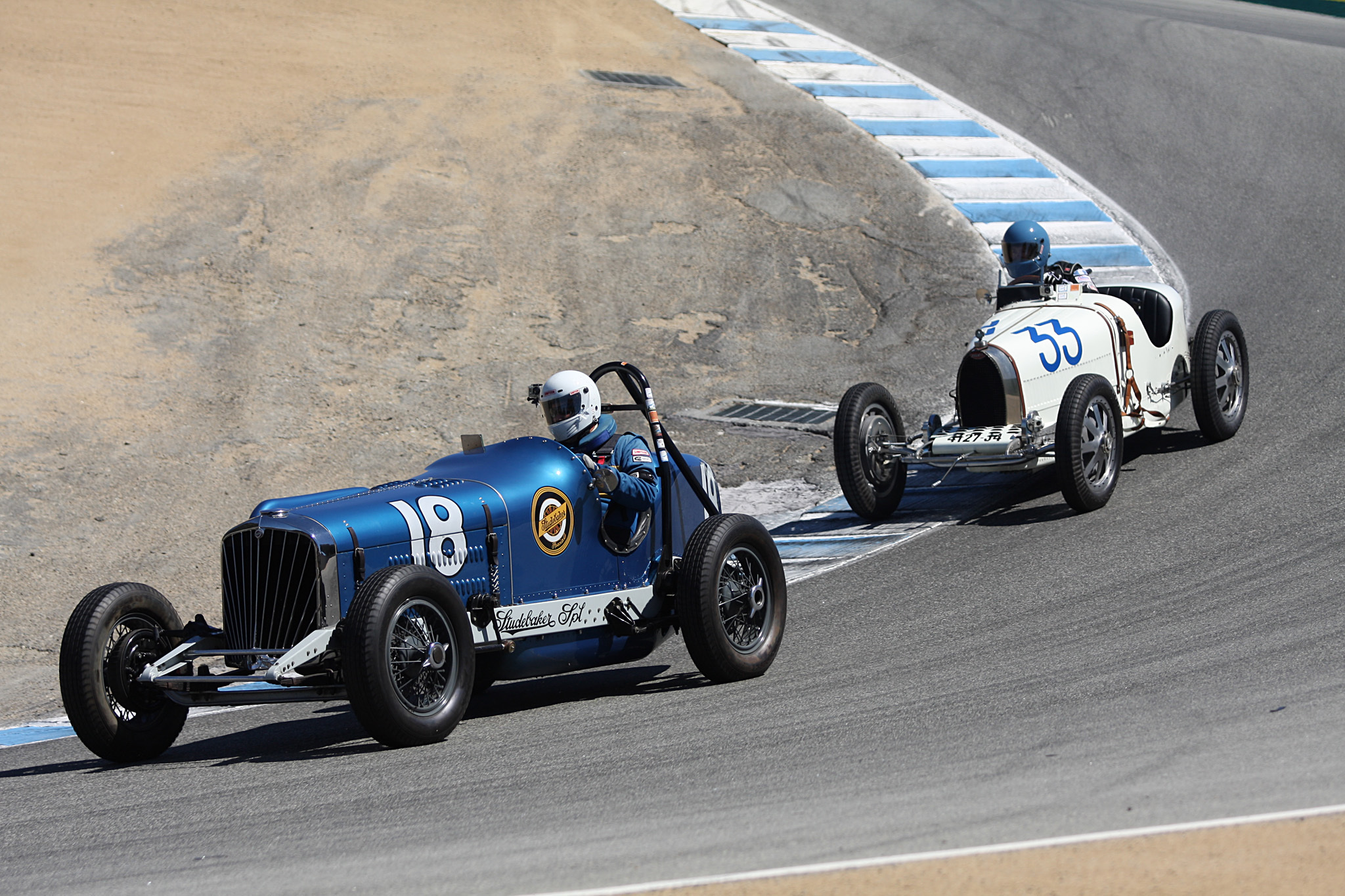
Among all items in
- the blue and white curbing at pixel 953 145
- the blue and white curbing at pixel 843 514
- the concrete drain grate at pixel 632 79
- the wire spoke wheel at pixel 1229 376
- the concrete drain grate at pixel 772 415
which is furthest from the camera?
the concrete drain grate at pixel 632 79

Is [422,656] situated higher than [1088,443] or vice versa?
[1088,443]

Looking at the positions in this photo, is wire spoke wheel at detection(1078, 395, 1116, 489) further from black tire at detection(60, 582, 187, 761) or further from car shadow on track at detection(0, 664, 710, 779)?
black tire at detection(60, 582, 187, 761)

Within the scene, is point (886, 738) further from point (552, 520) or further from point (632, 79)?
point (632, 79)

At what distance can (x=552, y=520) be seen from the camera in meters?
6.90

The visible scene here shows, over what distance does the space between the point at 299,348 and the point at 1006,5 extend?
54.6 feet

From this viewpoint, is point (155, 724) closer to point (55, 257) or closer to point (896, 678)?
point (896, 678)

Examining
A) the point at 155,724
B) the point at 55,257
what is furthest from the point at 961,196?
the point at 155,724

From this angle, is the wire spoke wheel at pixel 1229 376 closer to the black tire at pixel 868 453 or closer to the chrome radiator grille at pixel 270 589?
the black tire at pixel 868 453

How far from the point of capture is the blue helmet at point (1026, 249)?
37.2 feet

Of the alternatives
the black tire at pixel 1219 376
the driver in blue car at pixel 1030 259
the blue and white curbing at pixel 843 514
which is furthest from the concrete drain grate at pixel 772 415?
the black tire at pixel 1219 376

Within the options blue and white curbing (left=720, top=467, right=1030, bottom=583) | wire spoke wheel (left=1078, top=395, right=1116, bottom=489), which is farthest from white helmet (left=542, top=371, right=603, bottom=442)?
wire spoke wheel (left=1078, top=395, right=1116, bottom=489)

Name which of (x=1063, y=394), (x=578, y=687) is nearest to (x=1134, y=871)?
(x=578, y=687)

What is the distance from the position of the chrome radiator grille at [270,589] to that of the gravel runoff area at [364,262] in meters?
3.11

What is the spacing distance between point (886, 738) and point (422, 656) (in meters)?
2.00
